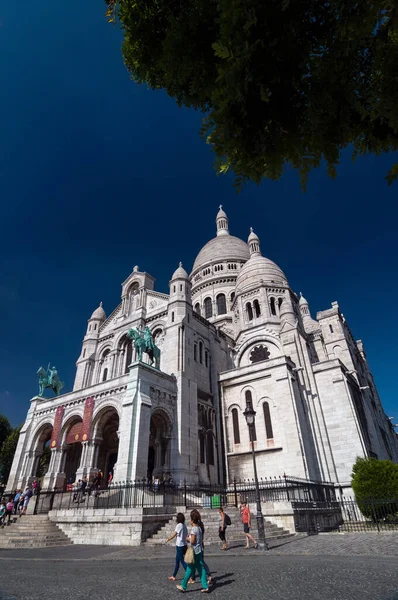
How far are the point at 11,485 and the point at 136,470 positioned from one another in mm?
12618

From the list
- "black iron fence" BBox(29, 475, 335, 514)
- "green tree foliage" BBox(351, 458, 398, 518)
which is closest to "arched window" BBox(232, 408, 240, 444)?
"black iron fence" BBox(29, 475, 335, 514)

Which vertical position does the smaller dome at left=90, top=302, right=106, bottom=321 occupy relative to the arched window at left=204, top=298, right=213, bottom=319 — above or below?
below

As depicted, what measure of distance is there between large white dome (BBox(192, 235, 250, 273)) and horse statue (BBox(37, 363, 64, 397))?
25.4 metres

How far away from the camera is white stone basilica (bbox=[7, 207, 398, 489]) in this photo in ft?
69.7

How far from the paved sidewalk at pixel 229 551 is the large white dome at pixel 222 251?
3659 centimetres

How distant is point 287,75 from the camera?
418cm

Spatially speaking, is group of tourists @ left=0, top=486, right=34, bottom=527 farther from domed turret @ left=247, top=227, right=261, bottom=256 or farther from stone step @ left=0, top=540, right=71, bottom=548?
domed turret @ left=247, top=227, right=261, bottom=256

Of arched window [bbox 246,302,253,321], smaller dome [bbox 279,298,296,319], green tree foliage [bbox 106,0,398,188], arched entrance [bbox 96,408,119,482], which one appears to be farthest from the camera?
arched window [bbox 246,302,253,321]

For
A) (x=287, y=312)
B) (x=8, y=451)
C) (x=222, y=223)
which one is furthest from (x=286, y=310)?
(x=8, y=451)

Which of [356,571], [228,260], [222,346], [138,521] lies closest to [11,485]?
[138,521]

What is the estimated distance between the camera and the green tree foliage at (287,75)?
383 cm

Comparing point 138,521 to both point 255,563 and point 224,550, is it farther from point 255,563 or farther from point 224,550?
point 255,563

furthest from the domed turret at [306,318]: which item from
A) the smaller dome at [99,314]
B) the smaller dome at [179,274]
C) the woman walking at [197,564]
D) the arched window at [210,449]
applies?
the woman walking at [197,564]

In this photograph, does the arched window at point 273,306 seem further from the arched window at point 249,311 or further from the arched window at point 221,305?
the arched window at point 221,305
